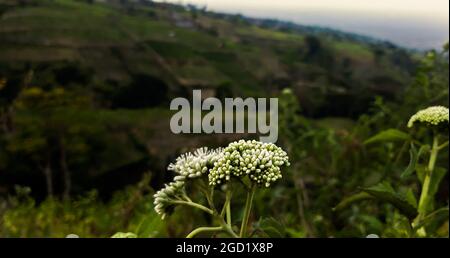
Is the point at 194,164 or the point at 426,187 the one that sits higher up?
the point at 194,164

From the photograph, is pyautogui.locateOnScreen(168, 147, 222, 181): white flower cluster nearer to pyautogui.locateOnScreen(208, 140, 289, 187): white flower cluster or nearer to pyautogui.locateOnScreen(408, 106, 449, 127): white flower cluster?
pyautogui.locateOnScreen(208, 140, 289, 187): white flower cluster

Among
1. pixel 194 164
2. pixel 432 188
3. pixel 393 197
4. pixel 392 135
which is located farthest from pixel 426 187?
pixel 194 164

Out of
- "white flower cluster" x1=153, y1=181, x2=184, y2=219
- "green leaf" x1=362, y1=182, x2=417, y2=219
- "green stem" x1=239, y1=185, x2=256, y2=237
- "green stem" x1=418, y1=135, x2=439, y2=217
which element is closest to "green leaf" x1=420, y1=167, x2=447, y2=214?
"green stem" x1=418, y1=135, x2=439, y2=217

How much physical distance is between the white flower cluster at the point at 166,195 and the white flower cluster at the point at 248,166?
9.6 inches

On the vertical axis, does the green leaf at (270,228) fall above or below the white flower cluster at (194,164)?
below

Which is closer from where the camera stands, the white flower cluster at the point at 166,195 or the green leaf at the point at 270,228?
the green leaf at the point at 270,228

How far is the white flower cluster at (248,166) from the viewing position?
2369 millimetres

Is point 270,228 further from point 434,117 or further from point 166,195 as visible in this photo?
point 434,117

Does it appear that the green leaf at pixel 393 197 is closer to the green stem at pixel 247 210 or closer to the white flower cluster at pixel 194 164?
the green stem at pixel 247 210

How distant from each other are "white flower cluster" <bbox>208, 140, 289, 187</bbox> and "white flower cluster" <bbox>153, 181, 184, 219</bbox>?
0.80 ft

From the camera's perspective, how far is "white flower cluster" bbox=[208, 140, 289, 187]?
2.37 meters

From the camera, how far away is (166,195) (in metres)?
2.60

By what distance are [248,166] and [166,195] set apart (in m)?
0.48

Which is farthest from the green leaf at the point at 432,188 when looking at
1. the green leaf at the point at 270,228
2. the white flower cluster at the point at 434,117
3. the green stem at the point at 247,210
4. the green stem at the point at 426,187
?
the green stem at the point at 247,210
